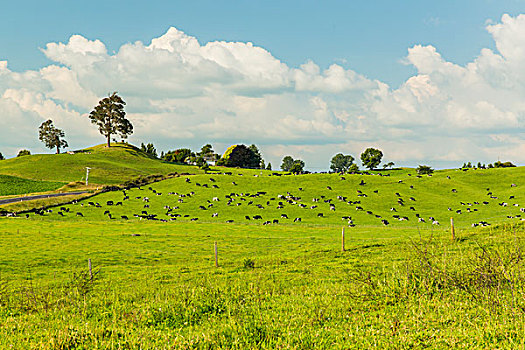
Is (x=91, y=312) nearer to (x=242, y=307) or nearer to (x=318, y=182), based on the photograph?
(x=242, y=307)

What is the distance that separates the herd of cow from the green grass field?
1.88 feet

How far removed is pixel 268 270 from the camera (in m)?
27.9

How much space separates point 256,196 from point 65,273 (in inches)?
2198

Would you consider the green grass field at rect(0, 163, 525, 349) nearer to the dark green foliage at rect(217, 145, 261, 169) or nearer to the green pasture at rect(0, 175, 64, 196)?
the green pasture at rect(0, 175, 64, 196)

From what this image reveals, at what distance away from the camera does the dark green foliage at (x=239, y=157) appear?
181 m

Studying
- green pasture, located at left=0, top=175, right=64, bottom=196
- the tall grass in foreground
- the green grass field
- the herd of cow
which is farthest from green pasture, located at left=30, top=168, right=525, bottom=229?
the tall grass in foreground

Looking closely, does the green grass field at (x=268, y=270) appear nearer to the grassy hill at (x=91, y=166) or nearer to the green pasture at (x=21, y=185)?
the green pasture at (x=21, y=185)

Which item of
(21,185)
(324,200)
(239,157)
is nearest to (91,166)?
(21,185)

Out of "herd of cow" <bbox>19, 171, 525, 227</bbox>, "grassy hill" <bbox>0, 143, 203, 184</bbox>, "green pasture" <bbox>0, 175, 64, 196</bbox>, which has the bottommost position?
"herd of cow" <bbox>19, 171, 525, 227</bbox>

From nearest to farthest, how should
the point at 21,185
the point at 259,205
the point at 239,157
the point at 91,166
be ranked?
the point at 259,205 < the point at 21,185 < the point at 91,166 < the point at 239,157

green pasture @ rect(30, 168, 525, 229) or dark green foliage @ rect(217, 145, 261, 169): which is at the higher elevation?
dark green foliage @ rect(217, 145, 261, 169)

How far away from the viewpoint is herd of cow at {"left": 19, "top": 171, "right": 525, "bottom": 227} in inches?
2937

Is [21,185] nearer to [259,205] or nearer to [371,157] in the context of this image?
[259,205]

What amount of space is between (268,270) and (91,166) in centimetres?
13281
